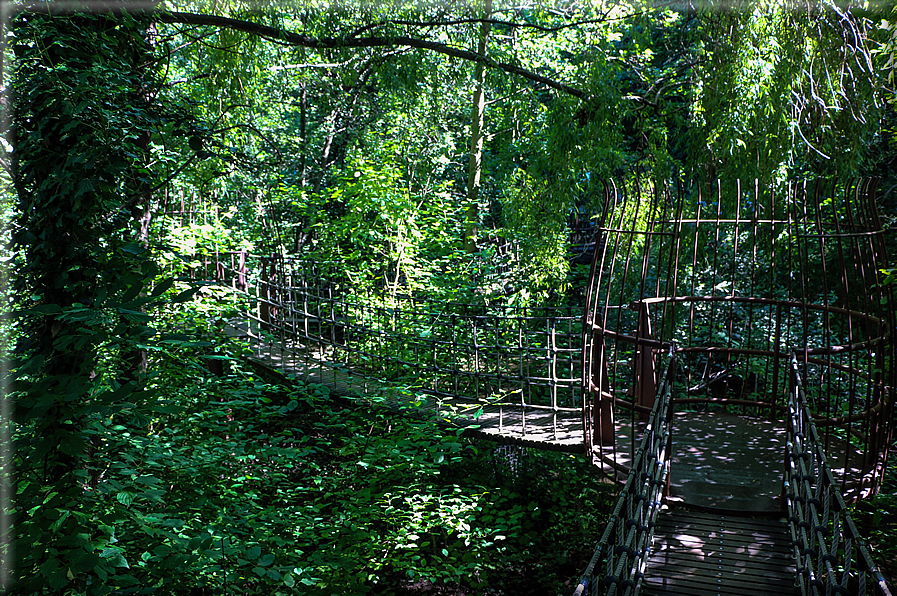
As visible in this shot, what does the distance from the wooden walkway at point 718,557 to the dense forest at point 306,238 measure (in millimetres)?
1466

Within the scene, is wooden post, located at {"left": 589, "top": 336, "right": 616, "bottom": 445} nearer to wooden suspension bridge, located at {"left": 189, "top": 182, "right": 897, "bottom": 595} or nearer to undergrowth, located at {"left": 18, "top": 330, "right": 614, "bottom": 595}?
wooden suspension bridge, located at {"left": 189, "top": 182, "right": 897, "bottom": 595}

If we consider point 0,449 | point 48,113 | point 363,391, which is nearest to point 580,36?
point 363,391

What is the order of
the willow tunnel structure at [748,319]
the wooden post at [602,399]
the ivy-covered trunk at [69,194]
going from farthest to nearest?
the wooden post at [602,399] < the willow tunnel structure at [748,319] < the ivy-covered trunk at [69,194]

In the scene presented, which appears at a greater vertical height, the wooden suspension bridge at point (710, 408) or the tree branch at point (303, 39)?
the tree branch at point (303, 39)

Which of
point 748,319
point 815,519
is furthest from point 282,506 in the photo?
point 748,319

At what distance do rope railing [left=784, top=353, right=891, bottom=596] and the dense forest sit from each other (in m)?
1.56

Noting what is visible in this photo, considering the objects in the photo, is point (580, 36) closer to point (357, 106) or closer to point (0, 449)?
point (357, 106)

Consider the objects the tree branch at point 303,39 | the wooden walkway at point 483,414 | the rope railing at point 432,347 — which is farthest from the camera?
the rope railing at point 432,347

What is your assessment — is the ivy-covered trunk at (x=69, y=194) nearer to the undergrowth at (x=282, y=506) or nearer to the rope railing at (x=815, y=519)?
the undergrowth at (x=282, y=506)

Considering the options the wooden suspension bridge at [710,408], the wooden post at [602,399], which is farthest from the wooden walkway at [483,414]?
the wooden post at [602,399]

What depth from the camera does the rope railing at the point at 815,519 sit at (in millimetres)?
2288

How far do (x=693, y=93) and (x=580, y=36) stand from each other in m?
4.38

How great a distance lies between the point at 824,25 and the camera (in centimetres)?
654

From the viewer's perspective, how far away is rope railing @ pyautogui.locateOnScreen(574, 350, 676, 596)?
235 centimetres
